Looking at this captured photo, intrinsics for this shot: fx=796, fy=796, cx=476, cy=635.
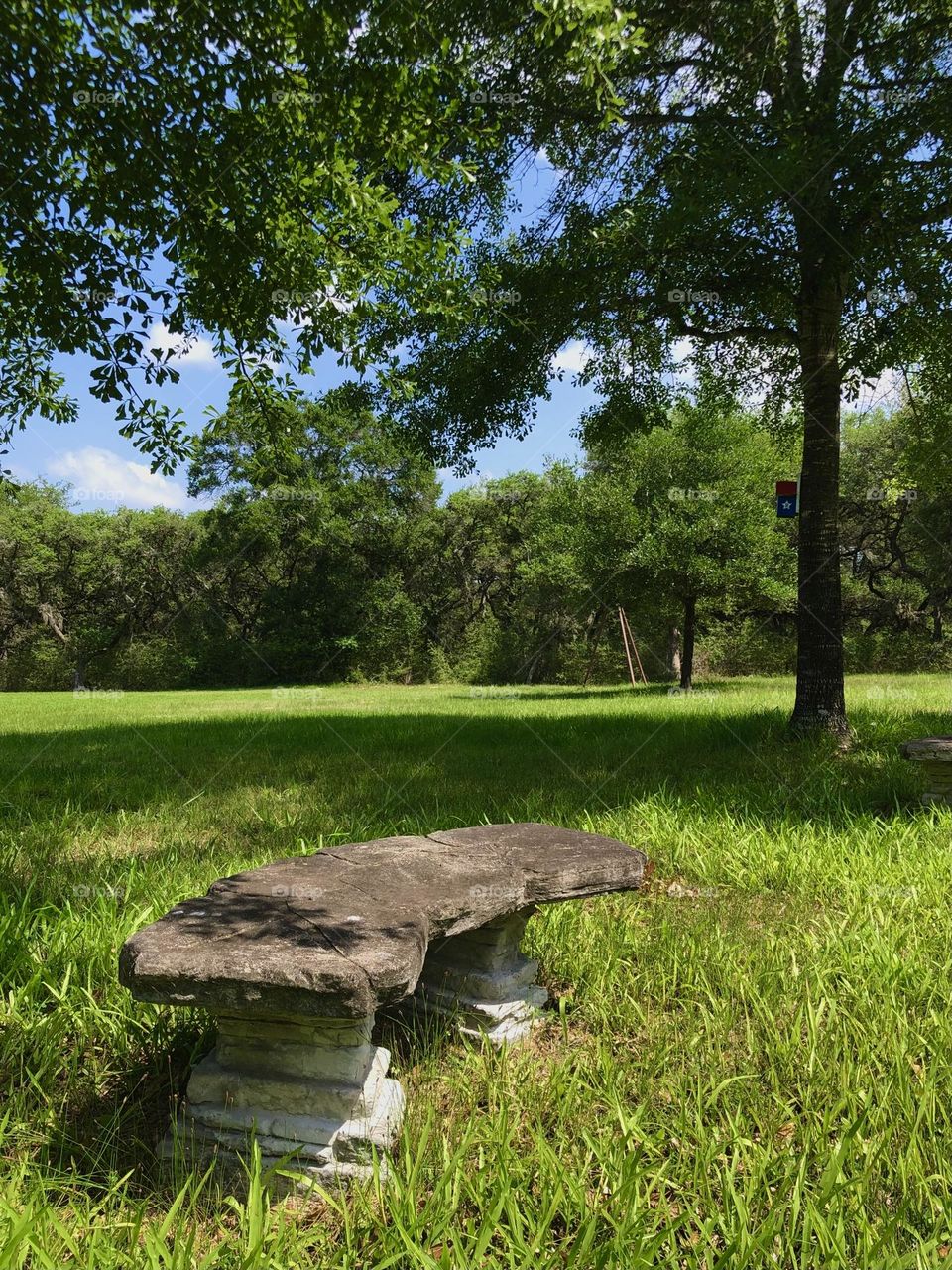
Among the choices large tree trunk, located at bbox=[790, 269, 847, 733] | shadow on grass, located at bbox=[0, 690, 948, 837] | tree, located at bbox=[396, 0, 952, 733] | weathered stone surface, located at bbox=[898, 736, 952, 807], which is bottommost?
shadow on grass, located at bbox=[0, 690, 948, 837]

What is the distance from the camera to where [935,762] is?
20.5ft

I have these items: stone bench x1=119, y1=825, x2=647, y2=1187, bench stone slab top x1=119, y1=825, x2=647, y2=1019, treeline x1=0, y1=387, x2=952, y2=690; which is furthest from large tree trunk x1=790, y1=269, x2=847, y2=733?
treeline x1=0, y1=387, x2=952, y2=690

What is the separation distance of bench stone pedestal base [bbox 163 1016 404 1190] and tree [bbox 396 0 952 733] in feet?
22.0

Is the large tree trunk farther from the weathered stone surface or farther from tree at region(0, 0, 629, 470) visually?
tree at region(0, 0, 629, 470)

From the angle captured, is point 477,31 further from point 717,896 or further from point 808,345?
point 717,896

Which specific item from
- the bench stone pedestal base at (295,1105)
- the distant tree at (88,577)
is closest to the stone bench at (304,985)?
the bench stone pedestal base at (295,1105)

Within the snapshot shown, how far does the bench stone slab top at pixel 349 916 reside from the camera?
7.07ft

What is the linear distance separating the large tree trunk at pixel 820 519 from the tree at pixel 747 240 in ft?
0.07

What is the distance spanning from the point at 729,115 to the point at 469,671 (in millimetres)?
29097

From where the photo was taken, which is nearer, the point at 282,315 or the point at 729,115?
the point at 282,315

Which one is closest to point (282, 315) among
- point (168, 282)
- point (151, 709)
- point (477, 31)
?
point (168, 282)

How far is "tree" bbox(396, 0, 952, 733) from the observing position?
6.84 meters

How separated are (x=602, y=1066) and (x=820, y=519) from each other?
717cm

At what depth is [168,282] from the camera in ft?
17.8
